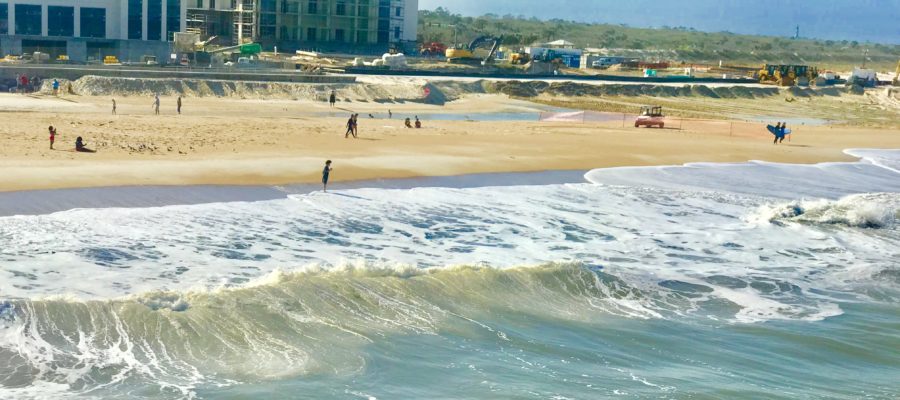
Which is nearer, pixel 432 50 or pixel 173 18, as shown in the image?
pixel 173 18

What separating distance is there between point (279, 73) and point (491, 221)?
41.5 metres

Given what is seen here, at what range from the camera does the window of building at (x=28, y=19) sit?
244ft

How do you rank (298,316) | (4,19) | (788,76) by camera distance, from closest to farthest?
1. (298,316)
2. (4,19)
3. (788,76)

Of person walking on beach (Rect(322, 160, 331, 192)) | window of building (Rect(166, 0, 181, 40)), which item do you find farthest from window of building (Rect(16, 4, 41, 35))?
person walking on beach (Rect(322, 160, 331, 192))

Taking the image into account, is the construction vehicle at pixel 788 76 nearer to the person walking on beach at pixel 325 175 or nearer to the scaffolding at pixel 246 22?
the scaffolding at pixel 246 22

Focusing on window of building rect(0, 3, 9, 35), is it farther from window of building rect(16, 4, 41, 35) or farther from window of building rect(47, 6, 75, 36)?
window of building rect(47, 6, 75, 36)

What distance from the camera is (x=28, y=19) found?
74688 millimetres

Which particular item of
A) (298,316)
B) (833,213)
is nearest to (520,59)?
(833,213)

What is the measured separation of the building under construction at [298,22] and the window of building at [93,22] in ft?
74.2

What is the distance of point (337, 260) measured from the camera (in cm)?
2392

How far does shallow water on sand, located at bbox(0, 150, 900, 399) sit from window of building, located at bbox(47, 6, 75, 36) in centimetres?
4998

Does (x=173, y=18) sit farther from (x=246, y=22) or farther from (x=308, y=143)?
(x=308, y=143)

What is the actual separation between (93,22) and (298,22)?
2807 cm

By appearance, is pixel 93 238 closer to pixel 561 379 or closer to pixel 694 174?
pixel 561 379
